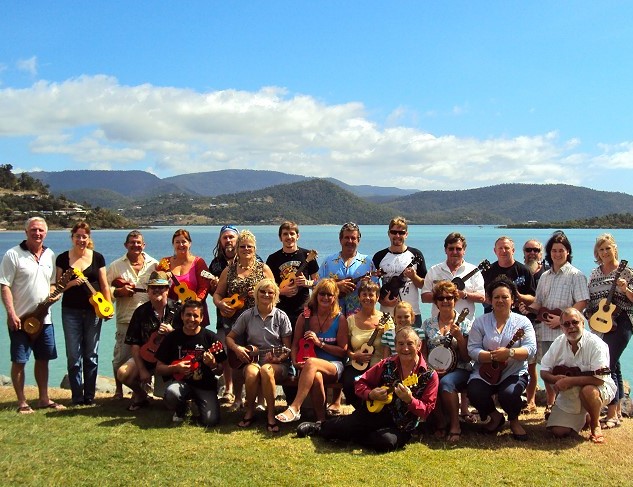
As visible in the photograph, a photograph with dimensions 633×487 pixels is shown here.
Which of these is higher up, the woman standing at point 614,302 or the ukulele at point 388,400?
the woman standing at point 614,302

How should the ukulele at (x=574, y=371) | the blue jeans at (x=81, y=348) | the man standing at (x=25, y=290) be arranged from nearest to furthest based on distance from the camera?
the ukulele at (x=574, y=371)
the man standing at (x=25, y=290)
the blue jeans at (x=81, y=348)

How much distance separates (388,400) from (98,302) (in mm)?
3558

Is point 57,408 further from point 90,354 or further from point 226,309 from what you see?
point 226,309

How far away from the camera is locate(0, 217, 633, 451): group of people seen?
5910mm

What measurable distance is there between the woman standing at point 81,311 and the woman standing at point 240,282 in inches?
54.0

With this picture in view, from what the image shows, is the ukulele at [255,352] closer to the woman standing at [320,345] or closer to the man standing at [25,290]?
the woman standing at [320,345]

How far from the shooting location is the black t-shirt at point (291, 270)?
285 inches

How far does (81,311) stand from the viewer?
7.00 m

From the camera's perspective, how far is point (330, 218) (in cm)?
15962

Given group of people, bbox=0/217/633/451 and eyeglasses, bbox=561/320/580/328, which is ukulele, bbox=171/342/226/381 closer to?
group of people, bbox=0/217/633/451

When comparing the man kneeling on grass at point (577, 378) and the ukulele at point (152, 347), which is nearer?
the man kneeling on grass at point (577, 378)

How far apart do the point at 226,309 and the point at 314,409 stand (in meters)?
1.52

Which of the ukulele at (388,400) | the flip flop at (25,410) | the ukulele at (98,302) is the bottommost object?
the flip flop at (25,410)

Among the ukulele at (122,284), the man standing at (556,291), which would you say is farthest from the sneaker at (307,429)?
the ukulele at (122,284)
